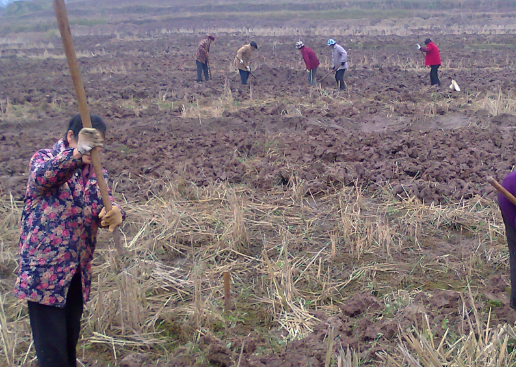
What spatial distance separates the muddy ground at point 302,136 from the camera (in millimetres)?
3523

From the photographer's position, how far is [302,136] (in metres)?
8.03

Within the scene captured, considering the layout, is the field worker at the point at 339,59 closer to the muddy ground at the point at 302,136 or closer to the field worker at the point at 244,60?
the muddy ground at the point at 302,136

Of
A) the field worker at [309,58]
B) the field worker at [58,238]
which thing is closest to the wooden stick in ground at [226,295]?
the field worker at [58,238]

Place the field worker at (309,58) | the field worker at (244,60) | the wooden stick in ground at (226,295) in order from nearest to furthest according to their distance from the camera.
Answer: the wooden stick in ground at (226,295) → the field worker at (309,58) → the field worker at (244,60)

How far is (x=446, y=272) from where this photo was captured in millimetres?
4105

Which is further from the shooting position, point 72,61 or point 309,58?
point 309,58

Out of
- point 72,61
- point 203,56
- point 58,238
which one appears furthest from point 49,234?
point 203,56

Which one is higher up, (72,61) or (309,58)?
(72,61)

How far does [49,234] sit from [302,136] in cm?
591

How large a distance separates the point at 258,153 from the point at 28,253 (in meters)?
4.98

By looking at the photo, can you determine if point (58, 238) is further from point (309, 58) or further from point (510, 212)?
point (309, 58)

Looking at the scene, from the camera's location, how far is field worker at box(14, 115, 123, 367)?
2379 millimetres

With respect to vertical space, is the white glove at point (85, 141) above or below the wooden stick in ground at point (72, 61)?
below

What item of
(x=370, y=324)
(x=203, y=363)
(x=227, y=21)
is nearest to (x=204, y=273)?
(x=203, y=363)
